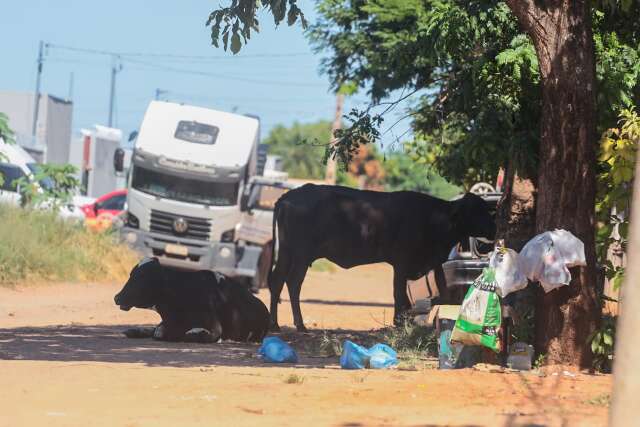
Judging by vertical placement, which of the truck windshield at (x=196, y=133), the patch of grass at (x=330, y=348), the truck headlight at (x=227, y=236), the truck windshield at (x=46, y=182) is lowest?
the patch of grass at (x=330, y=348)

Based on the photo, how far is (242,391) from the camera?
9195 millimetres

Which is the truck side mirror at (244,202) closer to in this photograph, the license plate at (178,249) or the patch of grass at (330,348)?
the license plate at (178,249)

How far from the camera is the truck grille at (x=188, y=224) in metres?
25.3

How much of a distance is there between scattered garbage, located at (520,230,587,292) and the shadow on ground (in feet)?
7.81

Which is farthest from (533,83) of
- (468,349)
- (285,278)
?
(285,278)

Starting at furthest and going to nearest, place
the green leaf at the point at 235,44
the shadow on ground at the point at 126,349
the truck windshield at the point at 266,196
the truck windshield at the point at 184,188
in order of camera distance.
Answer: the truck windshield at the point at 266,196
the truck windshield at the point at 184,188
the shadow on ground at the point at 126,349
the green leaf at the point at 235,44

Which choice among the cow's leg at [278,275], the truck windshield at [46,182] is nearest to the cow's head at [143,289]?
the cow's leg at [278,275]

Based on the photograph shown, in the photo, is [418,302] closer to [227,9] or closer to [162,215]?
[227,9]

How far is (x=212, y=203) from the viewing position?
25188 mm

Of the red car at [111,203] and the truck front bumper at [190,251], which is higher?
the red car at [111,203]

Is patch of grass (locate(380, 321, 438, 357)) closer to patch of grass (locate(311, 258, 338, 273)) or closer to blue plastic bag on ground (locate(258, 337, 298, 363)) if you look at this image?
blue plastic bag on ground (locate(258, 337, 298, 363))

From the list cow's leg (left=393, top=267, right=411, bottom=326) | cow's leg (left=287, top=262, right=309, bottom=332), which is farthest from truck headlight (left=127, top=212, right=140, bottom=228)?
cow's leg (left=393, top=267, right=411, bottom=326)

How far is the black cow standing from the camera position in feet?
54.9

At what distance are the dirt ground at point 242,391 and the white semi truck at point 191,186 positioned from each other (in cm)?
1119
